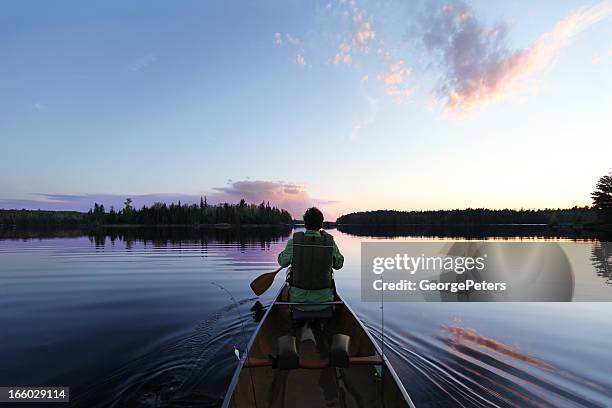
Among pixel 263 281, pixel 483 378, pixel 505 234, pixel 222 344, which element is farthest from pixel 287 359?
pixel 505 234

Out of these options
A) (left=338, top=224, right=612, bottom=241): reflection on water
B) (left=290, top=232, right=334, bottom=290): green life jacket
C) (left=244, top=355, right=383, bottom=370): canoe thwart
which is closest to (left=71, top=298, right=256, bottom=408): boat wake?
(left=244, top=355, right=383, bottom=370): canoe thwart

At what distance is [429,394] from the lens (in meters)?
5.70

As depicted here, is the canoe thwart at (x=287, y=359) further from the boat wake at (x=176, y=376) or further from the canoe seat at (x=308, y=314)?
the canoe seat at (x=308, y=314)

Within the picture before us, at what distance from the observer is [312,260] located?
6.50 metres

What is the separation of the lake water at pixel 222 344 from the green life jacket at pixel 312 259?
8.31 feet

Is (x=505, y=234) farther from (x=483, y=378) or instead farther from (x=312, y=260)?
(x=312, y=260)

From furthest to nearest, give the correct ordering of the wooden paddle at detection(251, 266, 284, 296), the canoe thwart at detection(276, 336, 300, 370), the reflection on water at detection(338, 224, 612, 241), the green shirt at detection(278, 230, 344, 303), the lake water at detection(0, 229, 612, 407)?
1. the reflection on water at detection(338, 224, 612, 241)
2. the wooden paddle at detection(251, 266, 284, 296)
3. the green shirt at detection(278, 230, 344, 303)
4. the lake water at detection(0, 229, 612, 407)
5. the canoe thwart at detection(276, 336, 300, 370)

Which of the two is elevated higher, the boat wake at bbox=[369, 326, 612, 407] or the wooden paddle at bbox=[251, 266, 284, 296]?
the wooden paddle at bbox=[251, 266, 284, 296]

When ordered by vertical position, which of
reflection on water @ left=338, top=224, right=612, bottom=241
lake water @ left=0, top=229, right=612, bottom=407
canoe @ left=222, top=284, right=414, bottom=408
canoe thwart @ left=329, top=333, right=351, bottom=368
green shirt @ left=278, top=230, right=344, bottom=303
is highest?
green shirt @ left=278, top=230, right=344, bottom=303

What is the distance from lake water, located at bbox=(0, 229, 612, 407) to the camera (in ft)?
19.0

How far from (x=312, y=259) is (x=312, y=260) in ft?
0.08

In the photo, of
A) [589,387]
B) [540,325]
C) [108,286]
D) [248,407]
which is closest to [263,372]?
[248,407]

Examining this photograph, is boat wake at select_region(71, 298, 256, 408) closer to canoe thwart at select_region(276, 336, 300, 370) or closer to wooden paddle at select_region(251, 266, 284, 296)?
wooden paddle at select_region(251, 266, 284, 296)

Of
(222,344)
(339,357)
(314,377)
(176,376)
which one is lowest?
(222,344)
